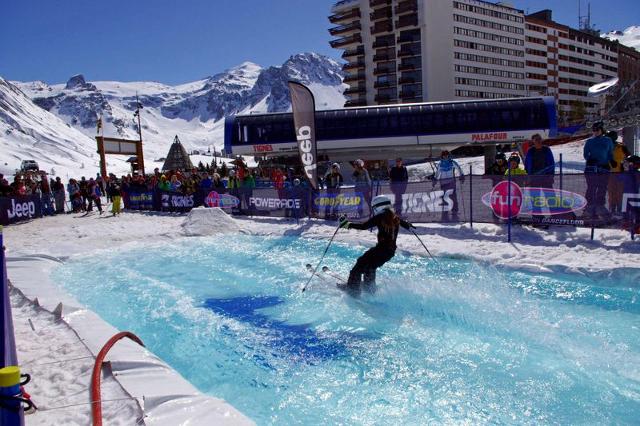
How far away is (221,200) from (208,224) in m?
4.02

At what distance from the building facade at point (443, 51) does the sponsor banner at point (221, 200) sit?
60.7 metres

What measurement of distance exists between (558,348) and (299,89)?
11.5m

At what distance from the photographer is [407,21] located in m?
72.8

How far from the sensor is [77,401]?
3.53m

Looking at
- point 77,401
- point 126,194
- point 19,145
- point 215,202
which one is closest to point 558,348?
point 77,401

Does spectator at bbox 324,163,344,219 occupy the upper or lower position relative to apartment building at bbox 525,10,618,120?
lower

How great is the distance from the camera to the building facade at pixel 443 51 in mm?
73438

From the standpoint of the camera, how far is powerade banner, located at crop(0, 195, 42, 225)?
18719mm

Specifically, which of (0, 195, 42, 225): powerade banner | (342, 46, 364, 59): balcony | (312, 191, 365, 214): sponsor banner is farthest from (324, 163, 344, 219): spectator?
(342, 46, 364, 59): balcony

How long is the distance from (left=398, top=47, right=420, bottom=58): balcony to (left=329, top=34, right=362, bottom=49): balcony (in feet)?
25.4

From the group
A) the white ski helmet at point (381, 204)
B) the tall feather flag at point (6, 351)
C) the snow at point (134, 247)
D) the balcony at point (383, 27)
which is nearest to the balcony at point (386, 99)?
the balcony at point (383, 27)

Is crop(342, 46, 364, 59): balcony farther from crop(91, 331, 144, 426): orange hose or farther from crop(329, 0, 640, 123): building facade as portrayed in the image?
crop(91, 331, 144, 426): orange hose

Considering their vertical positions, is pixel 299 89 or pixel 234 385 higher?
pixel 299 89

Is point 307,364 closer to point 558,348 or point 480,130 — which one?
point 558,348
